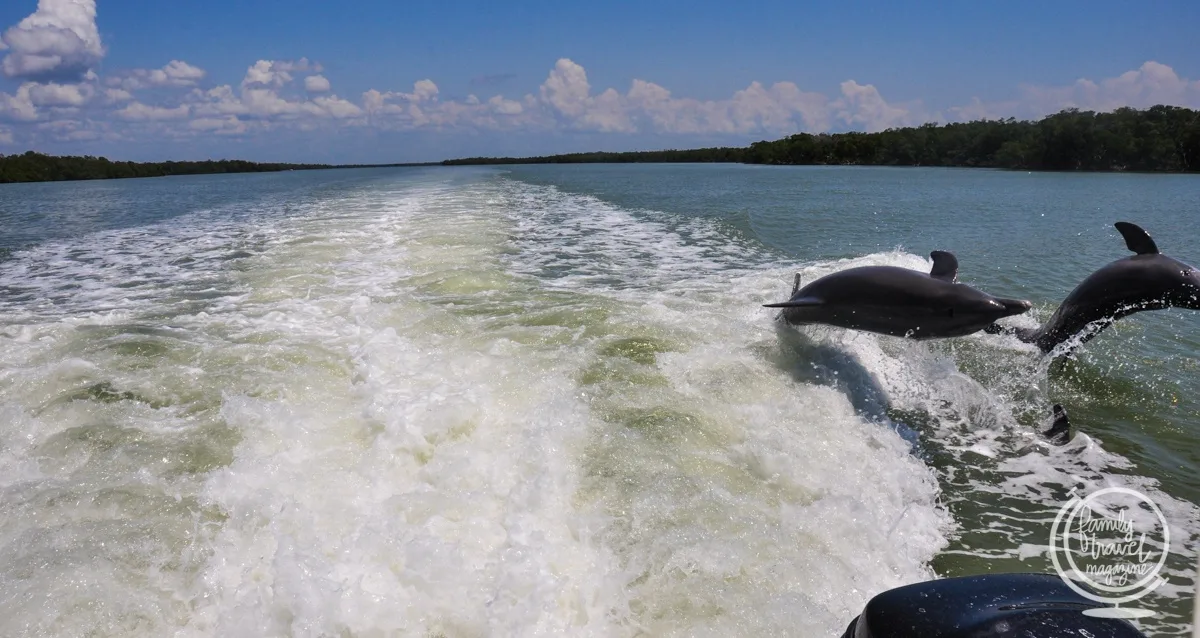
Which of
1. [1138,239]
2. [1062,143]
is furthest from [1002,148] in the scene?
[1138,239]

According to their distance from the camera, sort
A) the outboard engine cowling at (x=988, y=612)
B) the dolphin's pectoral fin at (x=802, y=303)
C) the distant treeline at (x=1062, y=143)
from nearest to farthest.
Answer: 1. the outboard engine cowling at (x=988, y=612)
2. the dolphin's pectoral fin at (x=802, y=303)
3. the distant treeline at (x=1062, y=143)

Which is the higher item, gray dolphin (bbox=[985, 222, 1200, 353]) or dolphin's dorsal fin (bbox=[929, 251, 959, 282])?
dolphin's dorsal fin (bbox=[929, 251, 959, 282])

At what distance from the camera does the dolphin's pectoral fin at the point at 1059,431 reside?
4.36 m

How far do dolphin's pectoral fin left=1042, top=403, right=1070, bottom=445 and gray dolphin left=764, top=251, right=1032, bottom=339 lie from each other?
0.78 m

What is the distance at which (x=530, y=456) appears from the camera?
374 cm

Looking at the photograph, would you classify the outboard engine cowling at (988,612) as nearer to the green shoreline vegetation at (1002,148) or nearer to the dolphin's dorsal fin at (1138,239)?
the dolphin's dorsal fin at (1138,239)

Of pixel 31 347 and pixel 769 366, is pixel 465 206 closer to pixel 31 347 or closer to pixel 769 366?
pixel 31 347

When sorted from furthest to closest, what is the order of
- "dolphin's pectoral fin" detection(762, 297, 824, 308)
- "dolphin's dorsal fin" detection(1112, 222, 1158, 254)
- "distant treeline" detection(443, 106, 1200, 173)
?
"distant treeline" detection(443, 106, 1200, 173) < "dolphin's dorsal fin" detection(1112, 222, 1158, 254) < "dolphin's pectoral fin" detection(762, 297, 824, 308)

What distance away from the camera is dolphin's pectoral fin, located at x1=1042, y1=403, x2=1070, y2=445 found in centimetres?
436

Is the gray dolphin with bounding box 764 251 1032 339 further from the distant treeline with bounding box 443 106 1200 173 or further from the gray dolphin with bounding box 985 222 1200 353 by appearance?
the distant treeline with bounding box 443 106 1200 173

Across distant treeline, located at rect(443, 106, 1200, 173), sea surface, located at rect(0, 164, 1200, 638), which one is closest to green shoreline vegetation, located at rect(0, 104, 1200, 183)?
distant treeline, located at rect(443, 106, 1200, 173)

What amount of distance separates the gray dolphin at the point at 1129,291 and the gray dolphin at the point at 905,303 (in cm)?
121

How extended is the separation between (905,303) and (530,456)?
3183 mm

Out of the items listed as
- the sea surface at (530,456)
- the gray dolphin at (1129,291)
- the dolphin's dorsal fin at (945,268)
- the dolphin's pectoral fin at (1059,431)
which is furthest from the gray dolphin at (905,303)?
the gray dolphin at (1129,291)
